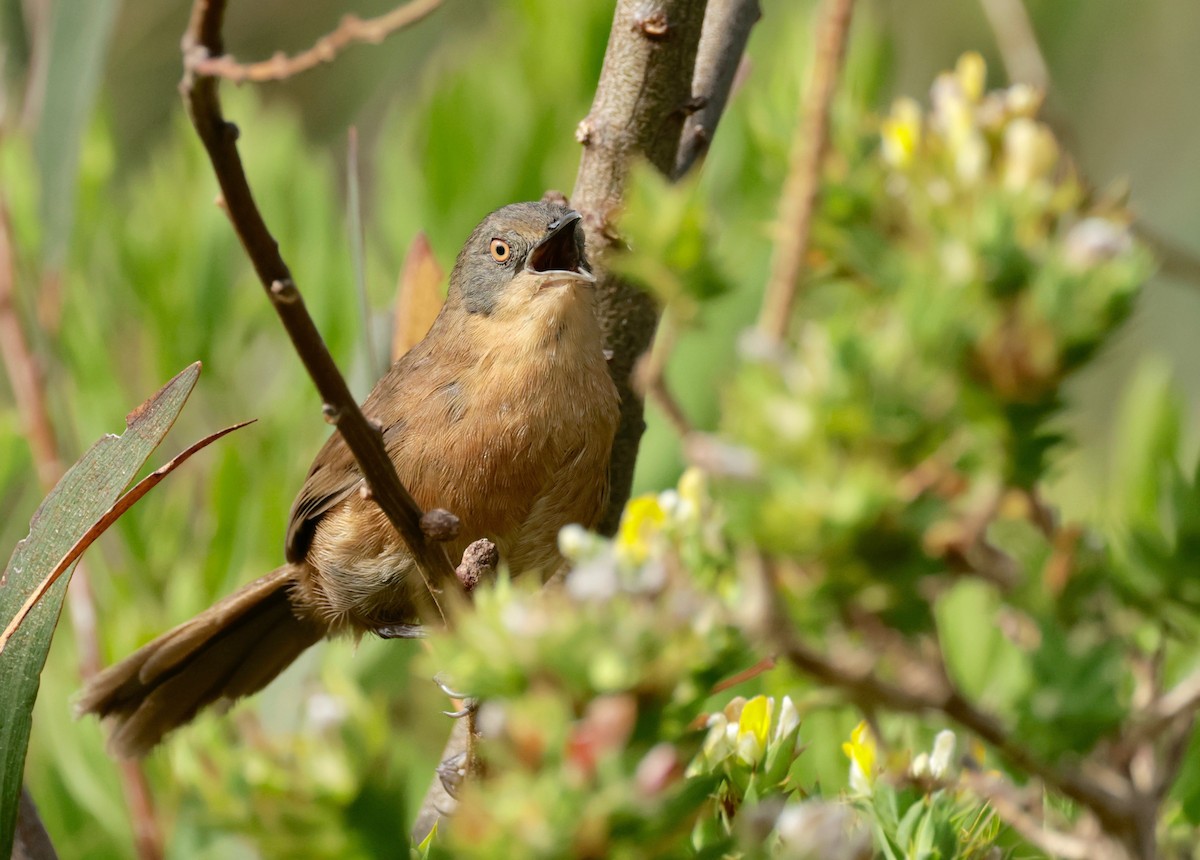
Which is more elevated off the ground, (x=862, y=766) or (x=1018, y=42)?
(x=1018, y=42)

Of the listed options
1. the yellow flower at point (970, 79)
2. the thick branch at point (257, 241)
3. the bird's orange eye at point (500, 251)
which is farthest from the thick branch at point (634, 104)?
the yellow flower at point (970, 79)

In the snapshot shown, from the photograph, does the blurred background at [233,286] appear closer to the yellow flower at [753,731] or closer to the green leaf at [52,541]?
the green leaf at [52,541]

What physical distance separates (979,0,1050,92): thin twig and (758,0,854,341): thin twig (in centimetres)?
207

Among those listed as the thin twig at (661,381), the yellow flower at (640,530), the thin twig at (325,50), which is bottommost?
the yellow flower at (640,530)

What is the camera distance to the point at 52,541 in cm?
212

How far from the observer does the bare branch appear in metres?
3.01

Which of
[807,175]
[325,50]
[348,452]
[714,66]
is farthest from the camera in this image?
[348,452]

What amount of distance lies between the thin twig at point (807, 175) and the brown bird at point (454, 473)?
2066mm

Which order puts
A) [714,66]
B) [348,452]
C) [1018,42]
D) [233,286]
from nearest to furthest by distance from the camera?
[714,66], [348,452], [1018,42], [233,286]

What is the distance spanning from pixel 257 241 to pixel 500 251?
234cm

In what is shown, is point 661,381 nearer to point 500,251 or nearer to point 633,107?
point 633,107

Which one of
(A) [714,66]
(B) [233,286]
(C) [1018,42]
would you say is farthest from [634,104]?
(B) [233,286]

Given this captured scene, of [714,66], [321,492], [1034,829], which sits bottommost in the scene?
[321,492]

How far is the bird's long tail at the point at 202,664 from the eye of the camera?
3.66 m
